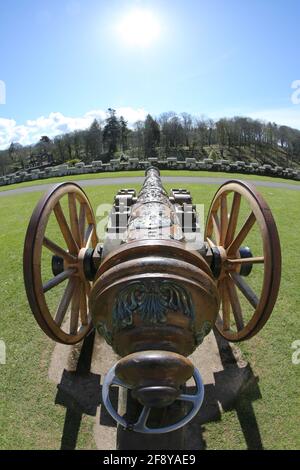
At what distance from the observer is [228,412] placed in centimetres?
319

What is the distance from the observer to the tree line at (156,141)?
40781mm

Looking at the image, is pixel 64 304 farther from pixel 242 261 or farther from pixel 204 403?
pixel 242 261

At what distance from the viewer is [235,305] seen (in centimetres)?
343

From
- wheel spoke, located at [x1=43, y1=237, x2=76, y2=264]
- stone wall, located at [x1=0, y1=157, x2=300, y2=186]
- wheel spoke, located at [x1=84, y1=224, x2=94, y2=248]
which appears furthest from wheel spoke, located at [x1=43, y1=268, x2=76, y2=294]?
stone wall, located at [x1=0, y1=157, x2=300, y2=186]

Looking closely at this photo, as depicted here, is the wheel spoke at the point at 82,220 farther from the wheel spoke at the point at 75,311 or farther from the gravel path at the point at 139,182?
the gravel path at the point at 139,182

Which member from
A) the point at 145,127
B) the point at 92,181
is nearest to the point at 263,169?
the point at 92,181

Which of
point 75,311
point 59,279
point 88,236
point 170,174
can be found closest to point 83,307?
point 75,311

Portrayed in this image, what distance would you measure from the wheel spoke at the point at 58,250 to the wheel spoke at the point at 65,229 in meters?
0.16

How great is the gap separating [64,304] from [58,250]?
51 cm

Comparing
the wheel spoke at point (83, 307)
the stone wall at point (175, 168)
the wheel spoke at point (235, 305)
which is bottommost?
the wheel spoke at point (83, 307)

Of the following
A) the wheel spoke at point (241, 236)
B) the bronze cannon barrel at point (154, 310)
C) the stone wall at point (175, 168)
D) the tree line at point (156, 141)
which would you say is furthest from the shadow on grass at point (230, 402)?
the tree line at point (156, 141)

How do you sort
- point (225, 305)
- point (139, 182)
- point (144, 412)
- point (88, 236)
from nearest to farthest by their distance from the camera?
point (144, 412)
point (225, 305)
point (88, 236)
point (139, 182)

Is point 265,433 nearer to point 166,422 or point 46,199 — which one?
point 166,422

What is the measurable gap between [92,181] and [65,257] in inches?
467
